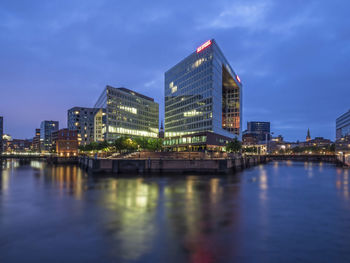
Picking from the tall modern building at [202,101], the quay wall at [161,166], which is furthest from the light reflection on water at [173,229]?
the tall modern building at [202,101]

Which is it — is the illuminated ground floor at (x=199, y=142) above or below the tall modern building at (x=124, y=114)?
below

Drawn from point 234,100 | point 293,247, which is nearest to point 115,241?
point 293,247

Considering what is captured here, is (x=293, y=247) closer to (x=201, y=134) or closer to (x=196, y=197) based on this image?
(x=196, y=197)

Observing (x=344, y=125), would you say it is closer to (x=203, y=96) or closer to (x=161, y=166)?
(x=203, y=96)

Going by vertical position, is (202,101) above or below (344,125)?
above

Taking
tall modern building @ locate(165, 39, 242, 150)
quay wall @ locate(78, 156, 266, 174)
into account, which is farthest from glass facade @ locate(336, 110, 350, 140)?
quay wall @ locate(78, 156, 266, 174)

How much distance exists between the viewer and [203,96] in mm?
126500

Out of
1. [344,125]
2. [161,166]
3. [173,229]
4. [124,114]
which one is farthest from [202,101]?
[173,229]

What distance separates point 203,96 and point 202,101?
2663 millimetres

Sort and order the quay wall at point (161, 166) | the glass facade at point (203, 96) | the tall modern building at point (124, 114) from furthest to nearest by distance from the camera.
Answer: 1. the tall modern building at point (124, 114)
2. the glass facade at point (203, 96)
3. the quay wall at point (161, 166)

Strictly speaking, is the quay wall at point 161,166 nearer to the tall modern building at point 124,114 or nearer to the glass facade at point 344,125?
the tall modern building at point 124,114

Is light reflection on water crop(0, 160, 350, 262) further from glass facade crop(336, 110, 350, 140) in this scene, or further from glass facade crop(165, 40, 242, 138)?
glass facade crop(336, 110, 350, 140)

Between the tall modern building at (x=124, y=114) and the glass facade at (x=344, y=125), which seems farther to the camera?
the tall modern building at (x=124, y=114)

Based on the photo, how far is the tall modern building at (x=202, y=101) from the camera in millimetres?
122312
